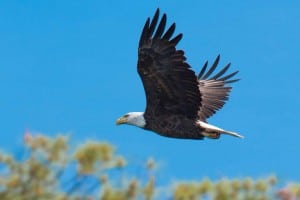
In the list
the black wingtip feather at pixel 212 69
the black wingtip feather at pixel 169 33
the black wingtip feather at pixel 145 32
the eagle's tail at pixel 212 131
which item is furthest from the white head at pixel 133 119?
Answer: the black wingtip feather at pixel 212 69

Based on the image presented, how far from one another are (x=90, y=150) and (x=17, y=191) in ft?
1.34

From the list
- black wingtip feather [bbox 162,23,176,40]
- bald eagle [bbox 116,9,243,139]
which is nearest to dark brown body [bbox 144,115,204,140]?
bald eagle [bbox 116,9,243,139]

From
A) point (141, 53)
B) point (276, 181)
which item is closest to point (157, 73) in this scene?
point (141, 53)

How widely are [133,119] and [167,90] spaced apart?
0.75 metres

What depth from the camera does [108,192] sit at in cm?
416

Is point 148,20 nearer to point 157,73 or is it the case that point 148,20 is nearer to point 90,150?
point 157,73

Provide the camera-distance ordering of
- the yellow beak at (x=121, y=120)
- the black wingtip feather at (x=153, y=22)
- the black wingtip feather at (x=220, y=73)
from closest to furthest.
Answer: the black wingtip feather at (x=153, y=22) → the yellow beak at (x=121, y=120) → the black wingtip feather at (x=220, y=73)

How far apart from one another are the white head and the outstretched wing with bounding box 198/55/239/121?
1.95 m

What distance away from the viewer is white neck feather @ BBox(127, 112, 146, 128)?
39.7ft

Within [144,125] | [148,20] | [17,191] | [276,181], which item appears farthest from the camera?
[144,125]

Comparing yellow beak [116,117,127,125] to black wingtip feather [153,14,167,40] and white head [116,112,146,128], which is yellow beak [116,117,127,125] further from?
black wingtip feather [153,14,167,40]

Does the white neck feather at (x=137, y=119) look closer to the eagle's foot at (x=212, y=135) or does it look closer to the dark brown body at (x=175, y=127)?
the dark brown body at (x=175, y=127)

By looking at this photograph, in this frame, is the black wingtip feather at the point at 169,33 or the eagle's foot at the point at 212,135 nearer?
the black wingtip feather at the point at 169,33

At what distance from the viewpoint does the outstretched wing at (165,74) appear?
36.3 feet
